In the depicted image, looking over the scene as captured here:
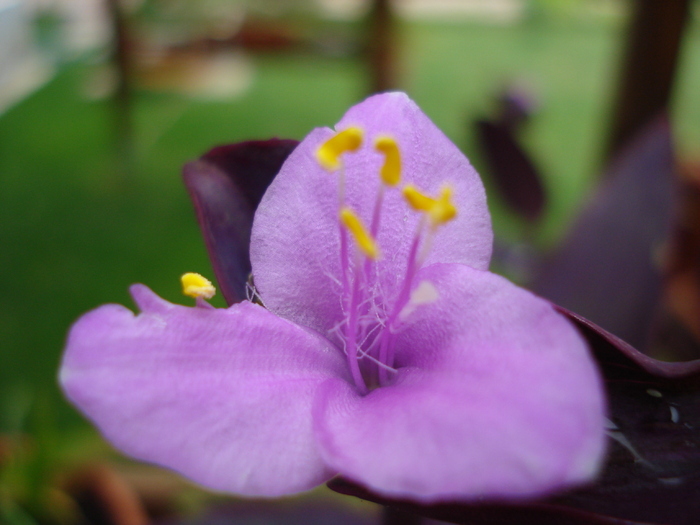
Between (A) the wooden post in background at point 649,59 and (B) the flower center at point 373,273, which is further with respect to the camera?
(A) the wooden post in background at point 649,59

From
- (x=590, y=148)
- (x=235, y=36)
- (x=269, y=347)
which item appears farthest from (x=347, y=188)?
(x=235, y=36)

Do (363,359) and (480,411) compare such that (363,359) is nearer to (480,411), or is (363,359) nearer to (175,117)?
(480,411)

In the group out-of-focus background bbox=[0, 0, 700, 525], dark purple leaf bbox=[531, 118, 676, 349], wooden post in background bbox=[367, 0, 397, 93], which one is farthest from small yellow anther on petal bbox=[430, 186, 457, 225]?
wooden post in background bbox=[367, 0, 397, 93]

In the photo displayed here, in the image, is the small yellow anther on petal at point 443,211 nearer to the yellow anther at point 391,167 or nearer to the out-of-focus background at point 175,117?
the yellow anther at point 391,167

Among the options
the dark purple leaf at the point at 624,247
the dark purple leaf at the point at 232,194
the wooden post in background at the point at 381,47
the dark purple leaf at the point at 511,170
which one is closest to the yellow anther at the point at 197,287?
the dark purple leaf at the point at 232,194

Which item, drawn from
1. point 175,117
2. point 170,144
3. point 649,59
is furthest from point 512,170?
point 175,117

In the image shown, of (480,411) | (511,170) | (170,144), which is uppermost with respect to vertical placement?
(480,411)
